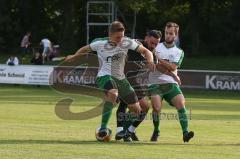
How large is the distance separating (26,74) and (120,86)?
85.2ft

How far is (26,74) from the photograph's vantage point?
4069cm

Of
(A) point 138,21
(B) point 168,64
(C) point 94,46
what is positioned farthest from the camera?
(A) point 138,21

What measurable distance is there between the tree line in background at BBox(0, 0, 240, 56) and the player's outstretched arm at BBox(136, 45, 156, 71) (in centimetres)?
4078

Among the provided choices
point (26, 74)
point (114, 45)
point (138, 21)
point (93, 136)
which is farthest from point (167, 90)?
point (138, 21)

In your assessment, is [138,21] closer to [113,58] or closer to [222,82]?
[222,82]

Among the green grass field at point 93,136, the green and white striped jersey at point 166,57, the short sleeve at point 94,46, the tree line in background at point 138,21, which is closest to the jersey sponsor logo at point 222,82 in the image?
the green grass field at point 93,136

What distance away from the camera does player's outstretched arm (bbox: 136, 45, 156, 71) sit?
48.6 ft

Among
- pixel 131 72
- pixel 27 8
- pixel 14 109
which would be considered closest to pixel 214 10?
pixel 27 8

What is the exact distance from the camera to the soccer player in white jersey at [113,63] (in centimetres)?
1488

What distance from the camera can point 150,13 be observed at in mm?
63406

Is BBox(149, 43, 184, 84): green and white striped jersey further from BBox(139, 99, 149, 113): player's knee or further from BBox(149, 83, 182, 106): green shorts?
BBox(139, 99, 149, 113): player's knee

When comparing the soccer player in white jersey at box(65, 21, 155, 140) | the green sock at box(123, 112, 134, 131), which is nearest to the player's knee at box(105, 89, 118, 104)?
the soccer player in white jersey at box(65, 21, 155, 140)

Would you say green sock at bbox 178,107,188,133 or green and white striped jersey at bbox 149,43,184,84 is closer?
green sock at bbox 178,107,188,133

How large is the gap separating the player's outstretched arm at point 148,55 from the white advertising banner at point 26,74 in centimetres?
2477
